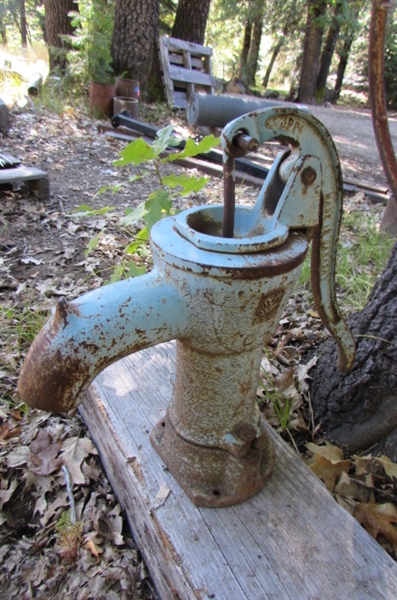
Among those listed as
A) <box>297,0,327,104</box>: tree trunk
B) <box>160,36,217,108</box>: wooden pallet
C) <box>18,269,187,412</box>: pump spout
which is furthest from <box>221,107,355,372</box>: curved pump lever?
<box>297,0,327,104</box>: tree trunk

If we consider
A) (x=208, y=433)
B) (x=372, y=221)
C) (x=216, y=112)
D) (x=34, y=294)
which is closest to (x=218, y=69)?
(x=216, y=112)

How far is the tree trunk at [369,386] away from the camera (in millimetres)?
1397

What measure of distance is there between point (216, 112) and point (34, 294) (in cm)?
325

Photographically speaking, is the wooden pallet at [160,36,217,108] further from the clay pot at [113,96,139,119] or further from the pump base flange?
the pump base flange

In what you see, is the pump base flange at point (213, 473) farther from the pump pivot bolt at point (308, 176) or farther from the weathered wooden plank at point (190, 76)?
the weathered wooden plank at point (190, 76)

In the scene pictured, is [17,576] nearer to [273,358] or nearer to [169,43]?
[273,358]

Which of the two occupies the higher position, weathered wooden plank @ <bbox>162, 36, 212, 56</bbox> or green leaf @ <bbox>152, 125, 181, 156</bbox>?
weathered wooden plank @ <bbox>162, 36, 212, 56</bbox>

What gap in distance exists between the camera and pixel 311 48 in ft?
42.3

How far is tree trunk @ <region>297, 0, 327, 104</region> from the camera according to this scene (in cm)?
1266

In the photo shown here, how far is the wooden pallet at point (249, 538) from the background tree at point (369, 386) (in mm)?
319

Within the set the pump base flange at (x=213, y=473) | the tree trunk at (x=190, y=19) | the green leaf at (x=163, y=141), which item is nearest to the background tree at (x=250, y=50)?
the tree trunk at (x=190, y=19)

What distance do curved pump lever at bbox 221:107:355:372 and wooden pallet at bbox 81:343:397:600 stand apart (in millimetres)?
535

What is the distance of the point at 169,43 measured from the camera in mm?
7797

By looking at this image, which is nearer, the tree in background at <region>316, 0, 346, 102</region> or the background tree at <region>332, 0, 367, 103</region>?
the background tree at <region>332, 0, 367, 103</region>
